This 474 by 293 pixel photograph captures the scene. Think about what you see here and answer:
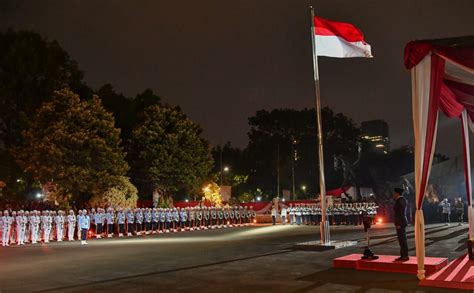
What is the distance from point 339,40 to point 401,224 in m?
6.48

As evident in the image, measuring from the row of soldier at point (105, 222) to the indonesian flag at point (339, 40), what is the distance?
12750mm

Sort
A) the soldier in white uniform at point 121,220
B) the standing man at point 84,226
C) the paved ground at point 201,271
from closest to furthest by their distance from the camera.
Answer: the paved ground at point 201,271
the standing man at point 84,226
the soldier in white uniform at point 121,220

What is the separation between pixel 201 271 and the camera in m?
11.1

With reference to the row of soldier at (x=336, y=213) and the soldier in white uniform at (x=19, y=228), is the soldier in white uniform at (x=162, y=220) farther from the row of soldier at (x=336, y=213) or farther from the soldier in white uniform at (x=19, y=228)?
the row of soldier at (x=336, y=213)

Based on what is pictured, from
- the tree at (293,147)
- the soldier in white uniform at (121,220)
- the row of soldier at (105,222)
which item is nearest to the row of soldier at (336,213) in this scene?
the row of soldier at (105,222)

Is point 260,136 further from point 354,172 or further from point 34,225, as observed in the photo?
point 34,225

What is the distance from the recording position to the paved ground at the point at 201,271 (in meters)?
9.07

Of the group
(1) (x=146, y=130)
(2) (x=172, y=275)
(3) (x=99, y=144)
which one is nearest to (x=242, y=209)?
(1) (x=146, y=130)

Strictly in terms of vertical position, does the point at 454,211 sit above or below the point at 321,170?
below

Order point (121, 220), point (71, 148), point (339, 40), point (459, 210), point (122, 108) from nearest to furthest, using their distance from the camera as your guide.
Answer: point (339, 40) < point (121, 220) < point (459, 210) < point (71, 148) < point (122, 108)

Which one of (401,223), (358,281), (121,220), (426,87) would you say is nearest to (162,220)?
(121,220)

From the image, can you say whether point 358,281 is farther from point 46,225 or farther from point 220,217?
point 220,217

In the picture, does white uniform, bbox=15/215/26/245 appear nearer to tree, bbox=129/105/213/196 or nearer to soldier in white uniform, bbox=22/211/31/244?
soldier in white uniform, bbox=22/211/31/244

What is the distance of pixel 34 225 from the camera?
22250 millimetres
